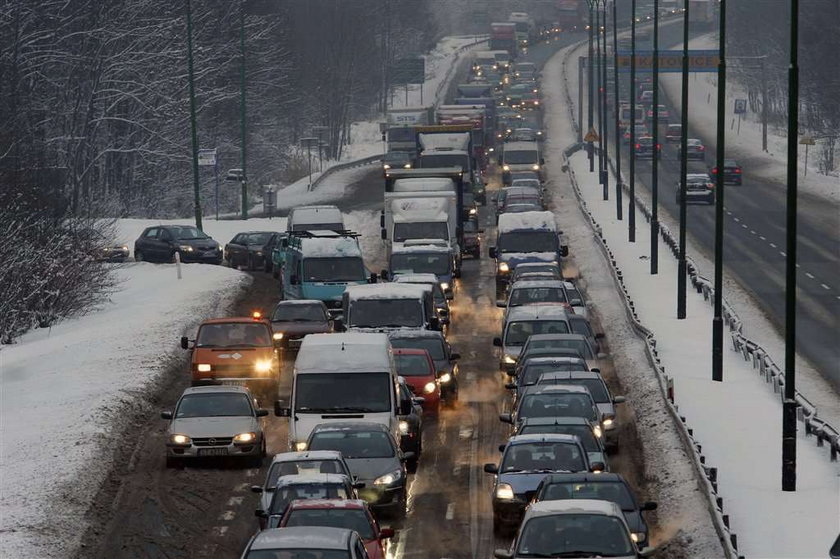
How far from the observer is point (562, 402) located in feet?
97.8

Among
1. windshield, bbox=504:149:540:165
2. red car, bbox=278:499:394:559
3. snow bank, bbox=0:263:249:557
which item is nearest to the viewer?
red car, bbox=278:499:394:559

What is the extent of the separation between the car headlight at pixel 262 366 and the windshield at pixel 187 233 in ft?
87.4

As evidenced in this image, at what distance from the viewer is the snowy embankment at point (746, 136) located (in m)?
94.7

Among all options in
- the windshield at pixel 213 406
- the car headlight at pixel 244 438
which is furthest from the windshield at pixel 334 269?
the car headlight at pixel 244 438

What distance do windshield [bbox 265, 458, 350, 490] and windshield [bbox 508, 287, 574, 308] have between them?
66.0 ft

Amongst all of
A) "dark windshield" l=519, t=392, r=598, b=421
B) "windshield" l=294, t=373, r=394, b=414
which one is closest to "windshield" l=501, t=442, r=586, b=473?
"windshield" l=294, t=373, r=394, b=414

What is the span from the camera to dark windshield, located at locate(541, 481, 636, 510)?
73.2 ft

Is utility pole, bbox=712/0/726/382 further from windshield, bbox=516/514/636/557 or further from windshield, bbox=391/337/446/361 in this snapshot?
windshield, bbox=516/514/636/557

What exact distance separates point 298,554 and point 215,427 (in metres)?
11.9

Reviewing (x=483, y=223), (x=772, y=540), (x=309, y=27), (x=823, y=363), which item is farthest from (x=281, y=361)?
(x=309, y=27)

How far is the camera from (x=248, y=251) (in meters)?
60.9

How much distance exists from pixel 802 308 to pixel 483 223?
24183 millimetres

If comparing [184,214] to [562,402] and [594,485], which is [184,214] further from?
[594,485]

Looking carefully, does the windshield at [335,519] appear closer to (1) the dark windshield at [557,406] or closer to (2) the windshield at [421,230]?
(1) the dark windshield at [557,406]
